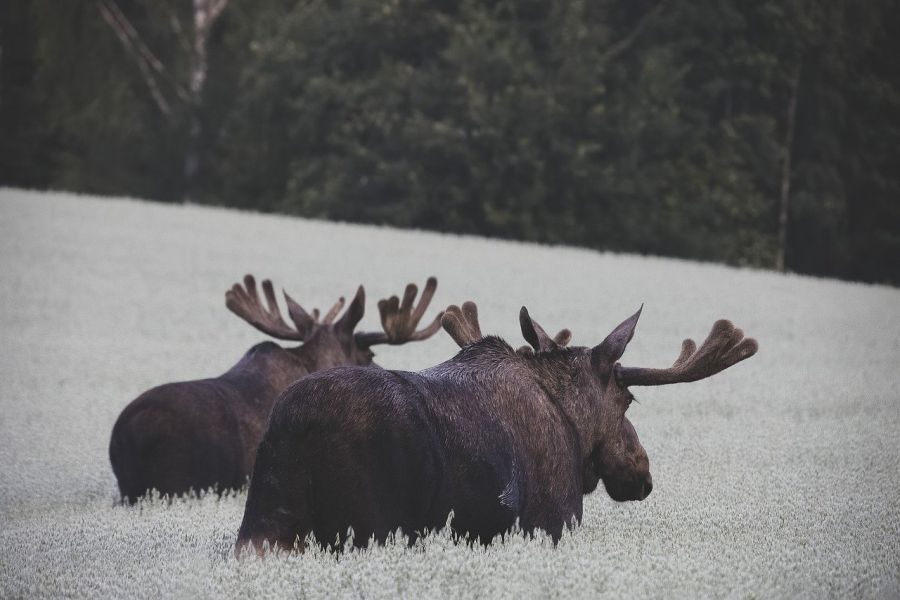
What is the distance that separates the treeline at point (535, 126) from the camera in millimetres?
33500

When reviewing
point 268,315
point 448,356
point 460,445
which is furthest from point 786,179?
point 460,445

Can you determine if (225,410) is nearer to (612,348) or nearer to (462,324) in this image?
(462,324)

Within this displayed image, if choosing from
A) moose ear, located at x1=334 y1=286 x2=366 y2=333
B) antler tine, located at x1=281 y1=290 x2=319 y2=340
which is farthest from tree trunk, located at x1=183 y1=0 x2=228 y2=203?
moose ear, located at x1=334 y1=286 x2=366 y2=333

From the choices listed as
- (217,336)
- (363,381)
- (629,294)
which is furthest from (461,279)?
(363,381)

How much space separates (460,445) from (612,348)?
2.88 feet

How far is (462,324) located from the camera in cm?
532

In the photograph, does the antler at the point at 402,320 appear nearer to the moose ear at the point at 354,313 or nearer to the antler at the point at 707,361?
the moose ear at the point at 354,313

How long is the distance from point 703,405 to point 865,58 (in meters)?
27.1

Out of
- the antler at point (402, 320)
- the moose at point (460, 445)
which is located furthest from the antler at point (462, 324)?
the antler at point (402, 320)

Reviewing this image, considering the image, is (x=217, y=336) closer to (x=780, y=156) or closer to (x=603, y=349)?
(x=603, y=349)

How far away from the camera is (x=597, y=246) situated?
3462cm

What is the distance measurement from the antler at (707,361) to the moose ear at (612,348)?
0.27 ft

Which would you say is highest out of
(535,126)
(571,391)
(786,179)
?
(535,126)

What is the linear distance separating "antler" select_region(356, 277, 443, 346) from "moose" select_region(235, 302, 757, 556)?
1.83 meters
